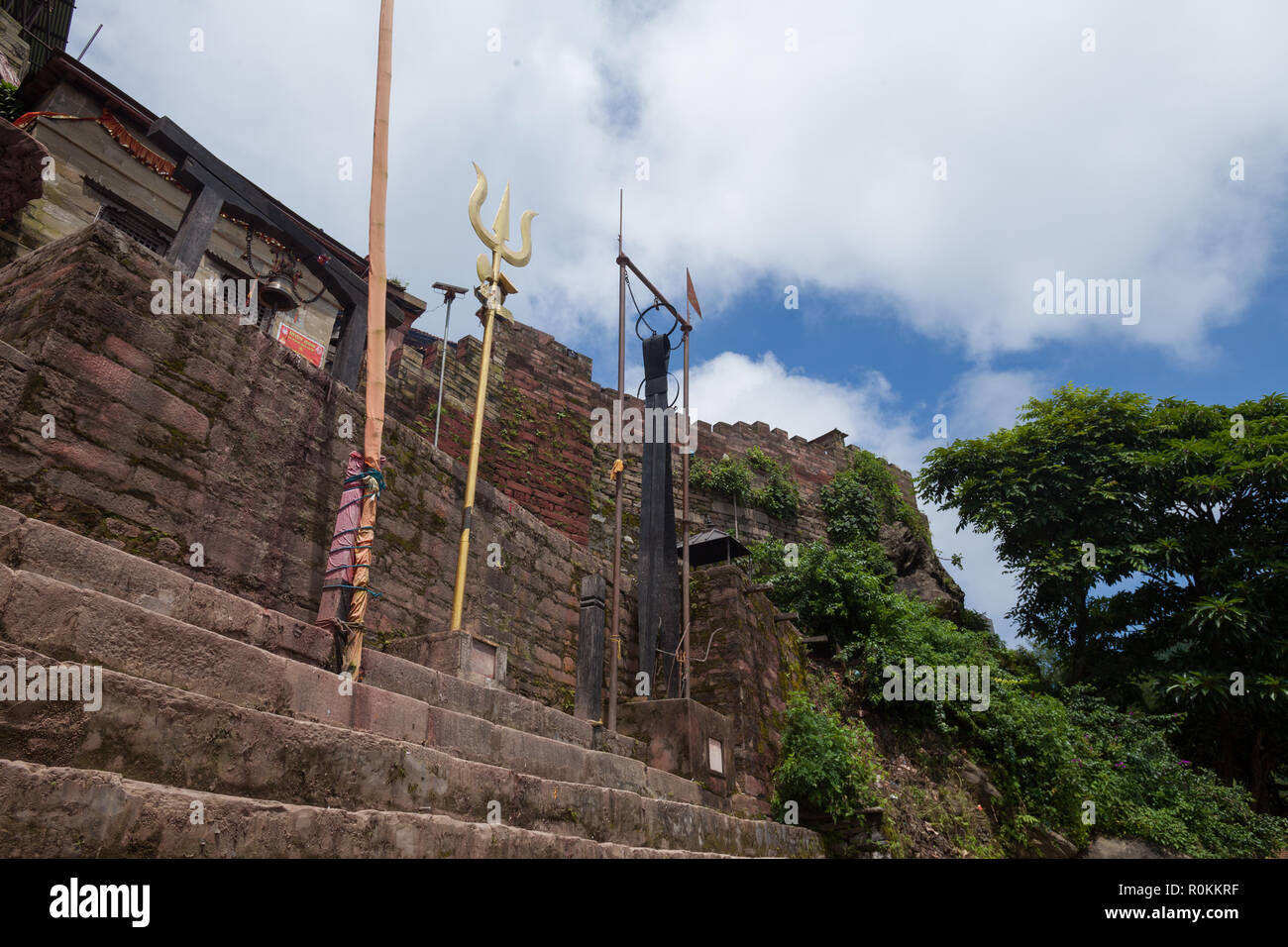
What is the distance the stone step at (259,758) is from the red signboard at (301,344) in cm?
1080

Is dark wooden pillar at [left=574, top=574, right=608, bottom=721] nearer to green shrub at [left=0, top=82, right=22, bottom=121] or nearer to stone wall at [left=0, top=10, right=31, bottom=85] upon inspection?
green shrub at [left=0, top=82, right=22, bottom=121]

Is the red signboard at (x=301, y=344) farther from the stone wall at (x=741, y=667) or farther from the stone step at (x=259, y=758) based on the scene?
the stone step at (x=259, y=758)

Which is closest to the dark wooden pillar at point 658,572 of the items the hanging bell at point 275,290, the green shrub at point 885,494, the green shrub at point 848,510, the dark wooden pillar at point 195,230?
the hanging bell at point 275,290

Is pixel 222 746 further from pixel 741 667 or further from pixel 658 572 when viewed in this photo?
pixel 741 667

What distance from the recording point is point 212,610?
3512 mm

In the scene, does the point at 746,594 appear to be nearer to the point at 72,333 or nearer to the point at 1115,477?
the point at 72,333

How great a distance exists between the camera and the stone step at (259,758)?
7.21 ft

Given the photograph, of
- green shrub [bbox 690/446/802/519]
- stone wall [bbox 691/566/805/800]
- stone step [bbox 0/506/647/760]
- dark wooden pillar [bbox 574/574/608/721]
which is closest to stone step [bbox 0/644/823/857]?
stone step [bbox 0/506/647/760]

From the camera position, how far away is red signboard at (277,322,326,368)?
1295cm

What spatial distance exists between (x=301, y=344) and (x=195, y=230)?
324 inches

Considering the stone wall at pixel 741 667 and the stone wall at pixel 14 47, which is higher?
the stone wall at pixel 14 47

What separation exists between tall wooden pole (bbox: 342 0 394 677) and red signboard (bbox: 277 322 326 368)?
8167mm
